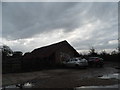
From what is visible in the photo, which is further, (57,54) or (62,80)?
(57,54)

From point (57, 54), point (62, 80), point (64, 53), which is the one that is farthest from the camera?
point (64, 53)

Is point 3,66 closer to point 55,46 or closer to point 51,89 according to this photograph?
point 55,46

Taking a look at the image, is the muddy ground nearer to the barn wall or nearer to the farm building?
the farm building

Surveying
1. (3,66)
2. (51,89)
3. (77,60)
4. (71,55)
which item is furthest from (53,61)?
(51,89)

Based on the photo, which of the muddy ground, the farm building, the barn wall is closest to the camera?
the muddy ground

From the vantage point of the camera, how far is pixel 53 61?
2903 cm

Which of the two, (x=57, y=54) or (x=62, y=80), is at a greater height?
(x=57, y=54)

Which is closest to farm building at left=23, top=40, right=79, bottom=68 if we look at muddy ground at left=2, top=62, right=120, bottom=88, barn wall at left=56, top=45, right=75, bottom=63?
barn wall at left=56, top=45, right=75, bottom=63

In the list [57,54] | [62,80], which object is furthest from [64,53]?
[62,80]

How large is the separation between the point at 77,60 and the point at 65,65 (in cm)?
317

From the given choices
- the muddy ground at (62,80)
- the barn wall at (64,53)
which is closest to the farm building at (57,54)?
the barn wall at (64,53)

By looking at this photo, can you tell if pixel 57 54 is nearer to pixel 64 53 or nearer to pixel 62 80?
pixel 64 53

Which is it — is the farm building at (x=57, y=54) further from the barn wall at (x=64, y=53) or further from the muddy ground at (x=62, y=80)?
the muddy ground at (x=62, y=80)

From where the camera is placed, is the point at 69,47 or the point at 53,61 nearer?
the point at 53,61
